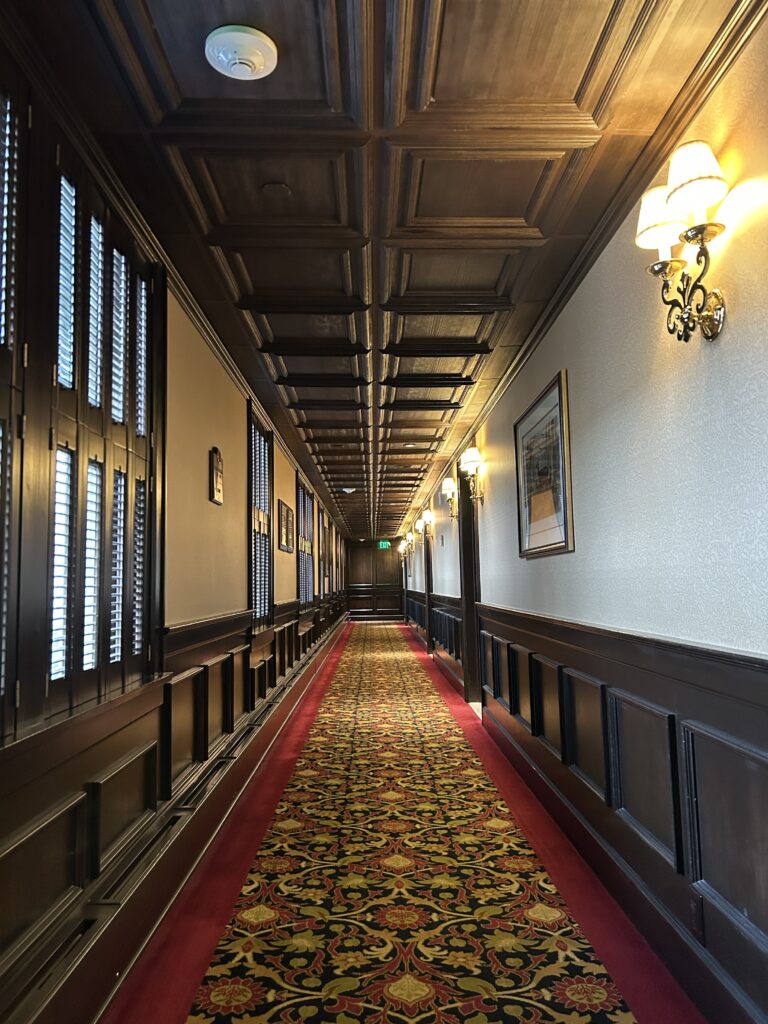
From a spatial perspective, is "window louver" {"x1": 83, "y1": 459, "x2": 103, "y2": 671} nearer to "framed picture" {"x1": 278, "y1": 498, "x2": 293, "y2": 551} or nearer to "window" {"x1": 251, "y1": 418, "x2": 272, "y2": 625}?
"window" {"x1": 251, "y1": 418, "x2": 272, "y2": 625}

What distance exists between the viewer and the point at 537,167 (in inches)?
108

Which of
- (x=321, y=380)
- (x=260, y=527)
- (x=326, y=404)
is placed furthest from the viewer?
(x=260, y=527)

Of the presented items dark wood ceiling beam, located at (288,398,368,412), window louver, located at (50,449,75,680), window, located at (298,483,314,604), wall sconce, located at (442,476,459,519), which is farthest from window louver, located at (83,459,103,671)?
window, located at (298,483,314,604)

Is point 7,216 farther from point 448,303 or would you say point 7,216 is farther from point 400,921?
point 400,921

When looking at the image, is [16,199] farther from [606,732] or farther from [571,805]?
[571,805]

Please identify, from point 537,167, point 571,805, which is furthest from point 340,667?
point 537,167

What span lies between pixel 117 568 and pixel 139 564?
0.91 ft

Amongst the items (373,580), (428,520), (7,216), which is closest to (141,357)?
(7,216)

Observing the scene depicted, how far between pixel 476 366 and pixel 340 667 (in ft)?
23.1

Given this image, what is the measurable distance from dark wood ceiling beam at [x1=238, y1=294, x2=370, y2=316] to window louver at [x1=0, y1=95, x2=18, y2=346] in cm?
195

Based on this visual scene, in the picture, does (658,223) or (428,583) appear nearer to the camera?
(658,223)

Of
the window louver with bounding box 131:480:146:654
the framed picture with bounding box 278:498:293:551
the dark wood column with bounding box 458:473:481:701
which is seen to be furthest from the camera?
the dark wood column with bounding box 458:473:481:701

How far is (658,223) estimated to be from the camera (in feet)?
7.19

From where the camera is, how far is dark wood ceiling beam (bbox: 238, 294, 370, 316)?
3893mm
